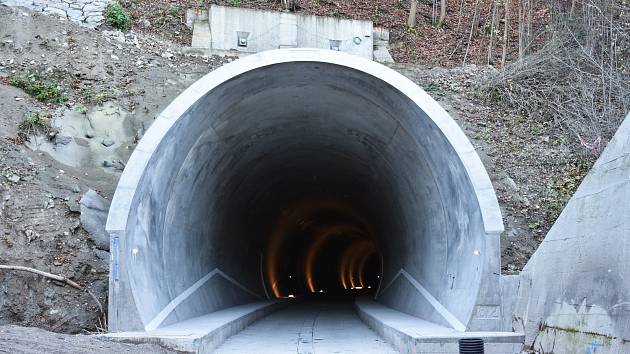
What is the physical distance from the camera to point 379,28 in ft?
82.5

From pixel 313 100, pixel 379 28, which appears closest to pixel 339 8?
pixel 379 28

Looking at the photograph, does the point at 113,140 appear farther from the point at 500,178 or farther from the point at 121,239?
the point at 500,178

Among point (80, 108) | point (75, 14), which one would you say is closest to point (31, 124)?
point (80, 108)

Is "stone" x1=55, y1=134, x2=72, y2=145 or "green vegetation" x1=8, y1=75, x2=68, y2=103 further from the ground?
"green vegetation" x1=8, y1=75, x2=68, y2=103

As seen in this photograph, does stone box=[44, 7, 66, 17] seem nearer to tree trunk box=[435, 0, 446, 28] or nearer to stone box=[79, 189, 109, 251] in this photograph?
stone box=[79, 189, 109, 251]

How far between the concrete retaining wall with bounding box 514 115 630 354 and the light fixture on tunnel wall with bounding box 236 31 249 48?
14999 millimetres

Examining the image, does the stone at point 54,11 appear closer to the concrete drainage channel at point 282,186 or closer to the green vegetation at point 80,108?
the green vegetation at point 80,108

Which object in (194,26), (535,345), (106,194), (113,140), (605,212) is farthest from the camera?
(194,26)

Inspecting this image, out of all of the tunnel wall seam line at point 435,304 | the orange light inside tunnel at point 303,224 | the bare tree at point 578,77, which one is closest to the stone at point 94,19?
the orange light inside tunnel at point 303,224

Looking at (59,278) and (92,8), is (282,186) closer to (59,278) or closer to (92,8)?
(92,8)

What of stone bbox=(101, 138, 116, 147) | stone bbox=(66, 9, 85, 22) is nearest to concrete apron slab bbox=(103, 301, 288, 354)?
stone bbox=(101, 138, 116, 147)

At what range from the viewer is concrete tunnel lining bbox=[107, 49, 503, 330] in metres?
10.8

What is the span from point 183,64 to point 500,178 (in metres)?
9.95

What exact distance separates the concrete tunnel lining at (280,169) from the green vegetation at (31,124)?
4.57m
